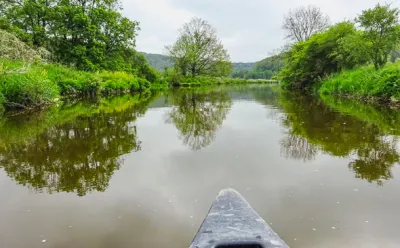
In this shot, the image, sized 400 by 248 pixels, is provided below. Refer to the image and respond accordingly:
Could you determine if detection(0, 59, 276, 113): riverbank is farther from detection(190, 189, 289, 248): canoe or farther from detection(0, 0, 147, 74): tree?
detection(190, 189, 289, 248): canoe

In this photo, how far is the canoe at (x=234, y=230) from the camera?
1931 millimetres

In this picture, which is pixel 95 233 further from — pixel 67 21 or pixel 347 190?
pixel 67 21

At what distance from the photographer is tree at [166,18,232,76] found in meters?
42.2

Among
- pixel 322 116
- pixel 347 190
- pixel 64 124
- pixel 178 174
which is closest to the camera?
pixel 347 190

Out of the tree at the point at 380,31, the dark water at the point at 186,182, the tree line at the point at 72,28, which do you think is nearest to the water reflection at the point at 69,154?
the dark water at the point at 186,182

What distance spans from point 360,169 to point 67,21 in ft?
85.4

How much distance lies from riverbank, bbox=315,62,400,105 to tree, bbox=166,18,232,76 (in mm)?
26205

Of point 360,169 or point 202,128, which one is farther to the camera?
point 202,128

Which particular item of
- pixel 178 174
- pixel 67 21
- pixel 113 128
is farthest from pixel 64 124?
pixel 67 21

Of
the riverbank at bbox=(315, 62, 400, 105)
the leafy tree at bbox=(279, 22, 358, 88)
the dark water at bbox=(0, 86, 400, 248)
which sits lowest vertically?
the dark water at bbox=(0, 86, 400, 248)

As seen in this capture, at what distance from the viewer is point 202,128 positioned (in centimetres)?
787

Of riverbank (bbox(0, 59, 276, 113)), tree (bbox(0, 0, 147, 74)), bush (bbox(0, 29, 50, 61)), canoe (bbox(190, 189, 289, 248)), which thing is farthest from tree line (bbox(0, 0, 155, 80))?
canoe (bbox(190, 189, 289, 248))

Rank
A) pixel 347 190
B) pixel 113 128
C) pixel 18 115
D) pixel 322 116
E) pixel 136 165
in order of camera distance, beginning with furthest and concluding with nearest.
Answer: pixel 18 115, pixel 322 116, pixel 113 128, pixel 136 165, pixel 347 190

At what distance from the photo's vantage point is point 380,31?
47.1 ft
